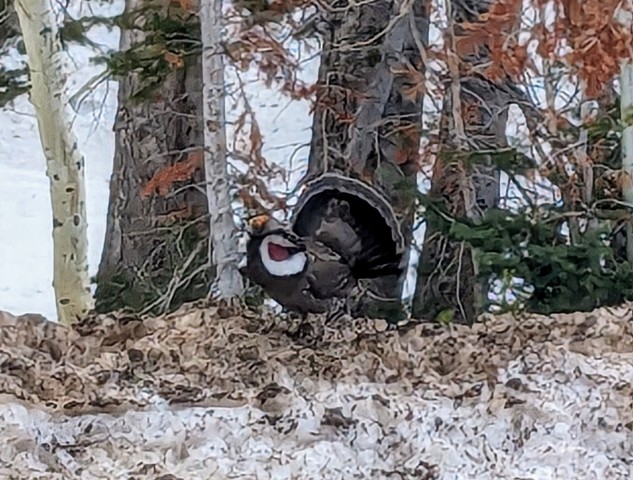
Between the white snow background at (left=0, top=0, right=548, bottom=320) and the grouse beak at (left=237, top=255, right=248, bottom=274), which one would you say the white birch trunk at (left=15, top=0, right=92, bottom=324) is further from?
the grouse beak at (left=237, top=255, right=248, bottom=274)

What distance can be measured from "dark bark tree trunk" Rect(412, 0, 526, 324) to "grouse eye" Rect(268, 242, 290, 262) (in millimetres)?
370

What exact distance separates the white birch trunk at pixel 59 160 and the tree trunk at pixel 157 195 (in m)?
0.08

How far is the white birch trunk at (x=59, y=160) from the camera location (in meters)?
1.70

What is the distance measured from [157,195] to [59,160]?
279 millimetres

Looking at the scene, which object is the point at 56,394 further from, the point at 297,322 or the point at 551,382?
the point at 551,382

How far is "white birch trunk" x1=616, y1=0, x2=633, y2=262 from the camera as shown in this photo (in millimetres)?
1718

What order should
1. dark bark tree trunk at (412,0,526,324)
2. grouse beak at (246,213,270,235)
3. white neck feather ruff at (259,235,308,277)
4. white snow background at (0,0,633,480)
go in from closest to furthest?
1. white snow background at (0,0,633,480)
2. white neck feather ruff at (259,235,308,277)
3. grouse beak at (246,213,270,235)
4. dark bark tree trunk at (412,0,526,324)

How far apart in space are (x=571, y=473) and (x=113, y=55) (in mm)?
1192

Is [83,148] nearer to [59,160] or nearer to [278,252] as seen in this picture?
[59,160]

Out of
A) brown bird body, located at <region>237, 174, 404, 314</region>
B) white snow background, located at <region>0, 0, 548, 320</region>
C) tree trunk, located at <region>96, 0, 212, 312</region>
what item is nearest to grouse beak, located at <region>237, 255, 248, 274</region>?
brown bird body, located at <region>237, 174, 404, 314</region>

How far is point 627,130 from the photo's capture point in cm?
175

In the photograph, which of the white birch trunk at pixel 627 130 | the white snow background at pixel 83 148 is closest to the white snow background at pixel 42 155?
the white snow background at pixel 83 148

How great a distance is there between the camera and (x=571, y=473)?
1.09 m

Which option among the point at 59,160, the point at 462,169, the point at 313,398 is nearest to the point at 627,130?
the point at 462,169
